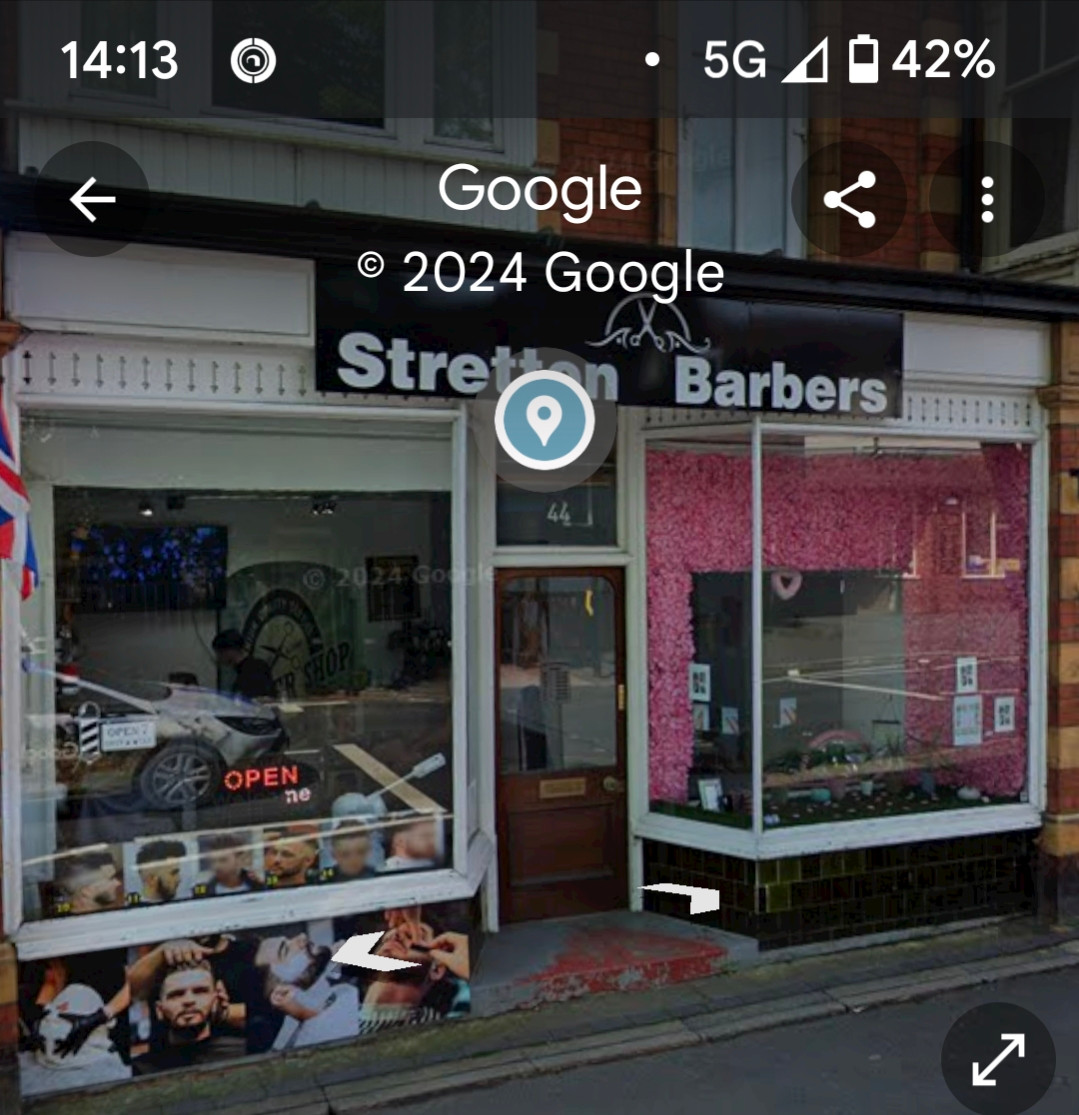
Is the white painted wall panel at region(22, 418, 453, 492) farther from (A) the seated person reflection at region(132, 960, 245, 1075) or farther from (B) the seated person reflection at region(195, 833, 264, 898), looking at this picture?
(A) the seated person reflection at region(132, 960, 245, 1075)

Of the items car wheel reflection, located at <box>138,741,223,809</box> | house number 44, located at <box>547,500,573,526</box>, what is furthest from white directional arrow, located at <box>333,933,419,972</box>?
house number 44, located at <box>547,500,573,526</box>

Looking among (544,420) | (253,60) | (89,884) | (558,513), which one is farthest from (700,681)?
(253,60)

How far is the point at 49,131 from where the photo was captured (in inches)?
215

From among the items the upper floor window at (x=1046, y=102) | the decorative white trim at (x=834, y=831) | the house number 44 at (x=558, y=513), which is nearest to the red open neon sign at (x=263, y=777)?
the house number 44 at (x=558, y=513)

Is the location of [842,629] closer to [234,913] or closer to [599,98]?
[599,98]

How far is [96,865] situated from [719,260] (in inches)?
178

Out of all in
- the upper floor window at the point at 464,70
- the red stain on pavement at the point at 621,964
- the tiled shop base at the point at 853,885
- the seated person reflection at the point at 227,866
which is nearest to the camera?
the seated person reflection at the point at 227,866

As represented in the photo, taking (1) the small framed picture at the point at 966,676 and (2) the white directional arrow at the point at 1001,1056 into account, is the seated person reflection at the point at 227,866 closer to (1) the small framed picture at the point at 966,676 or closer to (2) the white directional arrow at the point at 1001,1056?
(2) the white directional arrow at the point at 1001,1056

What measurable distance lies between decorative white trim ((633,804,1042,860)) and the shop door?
1.16ft

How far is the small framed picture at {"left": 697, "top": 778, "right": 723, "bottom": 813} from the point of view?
22.7ft

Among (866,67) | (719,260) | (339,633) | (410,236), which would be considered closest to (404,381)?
(410,236)

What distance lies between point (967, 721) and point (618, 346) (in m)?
3.72

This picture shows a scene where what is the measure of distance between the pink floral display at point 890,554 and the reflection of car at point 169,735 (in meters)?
2.63

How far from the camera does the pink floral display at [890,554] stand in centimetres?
710
